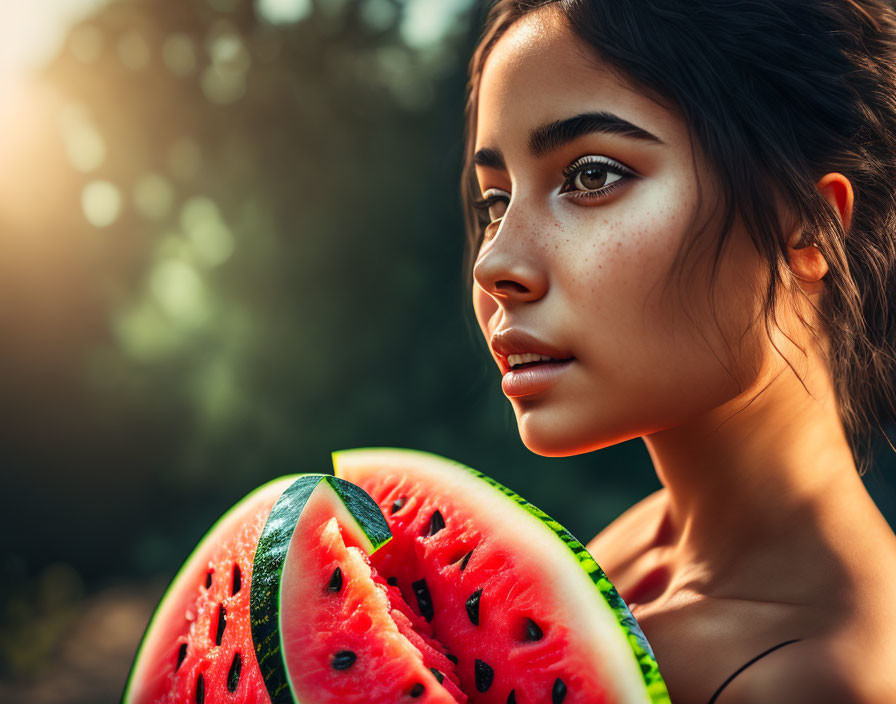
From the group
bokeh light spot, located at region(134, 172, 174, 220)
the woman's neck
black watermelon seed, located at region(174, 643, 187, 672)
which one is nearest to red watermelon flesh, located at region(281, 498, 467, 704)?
black watermelon seed, located at region(174, 643, 187, 672)

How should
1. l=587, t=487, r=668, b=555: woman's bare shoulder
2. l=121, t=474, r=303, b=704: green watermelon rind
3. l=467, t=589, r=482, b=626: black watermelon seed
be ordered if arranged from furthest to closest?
l=587, t=487, r=668, b=555: woman's bare shoulder, l=121, t=474, r=303, b=704: green watermelon rind, l=467, t=589, r=482, b=626: black watermelon seed

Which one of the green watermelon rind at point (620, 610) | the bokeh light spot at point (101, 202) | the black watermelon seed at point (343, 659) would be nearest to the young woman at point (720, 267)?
the green watermelon rind at point (620, 610)

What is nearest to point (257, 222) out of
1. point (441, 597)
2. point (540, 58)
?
point (540, 58)

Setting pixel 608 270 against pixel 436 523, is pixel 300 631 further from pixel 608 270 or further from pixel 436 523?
pixel 608 270

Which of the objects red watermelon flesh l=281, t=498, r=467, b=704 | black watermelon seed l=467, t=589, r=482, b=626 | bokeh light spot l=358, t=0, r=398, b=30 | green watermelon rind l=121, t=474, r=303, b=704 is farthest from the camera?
bokeh light spot l=358, t=0, r=398, b=30

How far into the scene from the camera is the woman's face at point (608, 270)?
0.98 meters

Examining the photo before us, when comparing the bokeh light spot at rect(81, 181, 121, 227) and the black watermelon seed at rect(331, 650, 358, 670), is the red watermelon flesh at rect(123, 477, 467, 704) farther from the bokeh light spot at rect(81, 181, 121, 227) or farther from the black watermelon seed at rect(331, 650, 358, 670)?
Answer: the bokeh light spot at rect(81, 181, 121, 227)

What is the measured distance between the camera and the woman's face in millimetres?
981

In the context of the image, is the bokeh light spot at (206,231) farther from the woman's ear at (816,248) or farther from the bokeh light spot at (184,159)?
the woman's ear at (816,248)

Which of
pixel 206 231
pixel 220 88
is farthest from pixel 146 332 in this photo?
pixel 220 88

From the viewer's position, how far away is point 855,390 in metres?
1.29

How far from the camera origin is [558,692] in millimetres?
794

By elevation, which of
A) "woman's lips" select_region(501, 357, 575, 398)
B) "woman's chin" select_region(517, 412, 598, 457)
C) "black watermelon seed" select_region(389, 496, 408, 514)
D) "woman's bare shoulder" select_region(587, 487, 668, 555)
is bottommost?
"woman's bare shoulder" select_region(587, 487, 668, 555)

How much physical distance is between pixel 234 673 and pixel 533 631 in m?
0.32
